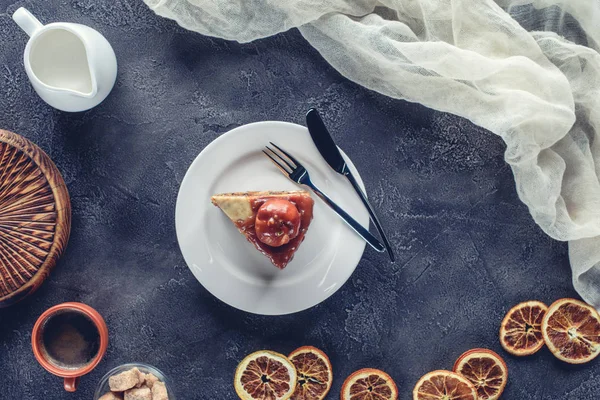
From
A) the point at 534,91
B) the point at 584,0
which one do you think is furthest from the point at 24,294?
the point at 584,0

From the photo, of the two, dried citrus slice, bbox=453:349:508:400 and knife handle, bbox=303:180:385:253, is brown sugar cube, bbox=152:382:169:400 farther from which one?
dried citrus slice, bbox=453:349:508:400

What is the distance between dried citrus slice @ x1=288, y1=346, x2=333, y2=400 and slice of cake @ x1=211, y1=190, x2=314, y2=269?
0.33 m

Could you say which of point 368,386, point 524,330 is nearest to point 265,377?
point 368,386

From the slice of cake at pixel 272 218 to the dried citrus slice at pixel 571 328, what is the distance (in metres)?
0.87

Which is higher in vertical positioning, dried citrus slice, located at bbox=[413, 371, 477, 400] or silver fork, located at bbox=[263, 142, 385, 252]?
silver fork, located at bbox=[263, 142, 385, 252]

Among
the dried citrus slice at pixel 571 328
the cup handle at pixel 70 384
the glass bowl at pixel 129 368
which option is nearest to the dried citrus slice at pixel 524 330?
the dried citrus slice at pixel 571 328

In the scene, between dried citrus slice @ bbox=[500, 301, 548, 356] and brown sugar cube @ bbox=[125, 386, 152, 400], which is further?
dried citrus slice @ bbox=[500, 301, 548, 356]

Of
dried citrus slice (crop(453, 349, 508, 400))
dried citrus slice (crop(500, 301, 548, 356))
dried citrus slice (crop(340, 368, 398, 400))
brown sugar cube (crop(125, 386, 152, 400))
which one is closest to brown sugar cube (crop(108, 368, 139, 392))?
brown sugar cube (crop(125, 386, 152, 400))

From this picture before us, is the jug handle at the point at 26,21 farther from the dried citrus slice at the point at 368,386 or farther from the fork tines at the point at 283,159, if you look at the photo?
the dried citrus slice at the point at 368,386

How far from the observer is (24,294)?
1847mm

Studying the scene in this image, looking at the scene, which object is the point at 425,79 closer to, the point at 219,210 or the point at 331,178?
the point at 331,178

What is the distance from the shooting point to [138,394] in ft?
6.00

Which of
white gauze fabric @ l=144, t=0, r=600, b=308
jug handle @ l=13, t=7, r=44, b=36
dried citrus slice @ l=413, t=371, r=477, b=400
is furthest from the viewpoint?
dried citrus slice @ l=413, t=371, r=477, b=400

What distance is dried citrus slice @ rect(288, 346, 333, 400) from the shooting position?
191 cm
